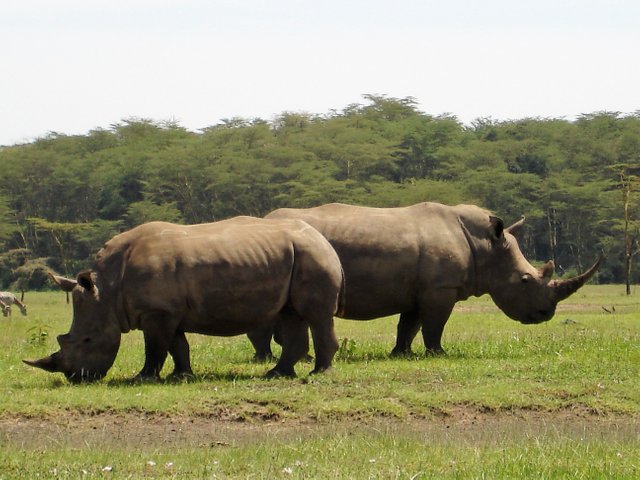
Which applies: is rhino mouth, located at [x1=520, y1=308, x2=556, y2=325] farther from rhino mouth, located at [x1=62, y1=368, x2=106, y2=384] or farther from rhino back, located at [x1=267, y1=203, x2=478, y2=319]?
rhino mouth, located at [x1=62, y1=368, x2=106, y2=384]

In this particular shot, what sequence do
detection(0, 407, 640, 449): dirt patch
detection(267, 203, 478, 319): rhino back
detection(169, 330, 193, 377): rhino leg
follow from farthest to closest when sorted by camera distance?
1. detection(267, 203, 478, 319): rhino back
2. detection(169, 330, 193, 377): rhino leg
3. detection(0, 407, 640, 449): dirt patch

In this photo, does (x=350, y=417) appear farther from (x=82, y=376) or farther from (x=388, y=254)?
(x=388, y=254)

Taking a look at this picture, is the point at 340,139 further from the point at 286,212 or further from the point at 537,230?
the point at 286,212

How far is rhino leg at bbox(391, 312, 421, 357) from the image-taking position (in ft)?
53.1

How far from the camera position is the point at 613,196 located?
191ft

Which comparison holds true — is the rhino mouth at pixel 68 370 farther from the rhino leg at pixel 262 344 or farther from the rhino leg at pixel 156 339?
the rhino leg at pixel 262 344

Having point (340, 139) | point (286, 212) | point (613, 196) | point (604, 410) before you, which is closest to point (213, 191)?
point (340, 139)

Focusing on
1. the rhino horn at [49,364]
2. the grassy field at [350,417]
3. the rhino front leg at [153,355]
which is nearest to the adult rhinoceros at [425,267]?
the grassy field at [350,417]

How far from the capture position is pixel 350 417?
37.9ft

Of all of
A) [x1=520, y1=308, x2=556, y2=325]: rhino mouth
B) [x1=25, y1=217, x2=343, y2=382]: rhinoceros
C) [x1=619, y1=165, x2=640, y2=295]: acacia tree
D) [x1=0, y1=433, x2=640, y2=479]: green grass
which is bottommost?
[x1=619, y1=165, x2=640, y2=295]: acacia tree

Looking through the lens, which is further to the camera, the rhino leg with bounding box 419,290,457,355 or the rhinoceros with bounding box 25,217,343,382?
the rhino leg with bounding box 419,290,457,355

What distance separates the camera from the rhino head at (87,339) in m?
13.1

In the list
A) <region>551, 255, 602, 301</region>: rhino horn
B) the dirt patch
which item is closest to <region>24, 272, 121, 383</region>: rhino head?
the dirt patch

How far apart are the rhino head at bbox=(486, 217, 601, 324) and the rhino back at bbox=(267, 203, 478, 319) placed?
21.4 inches
